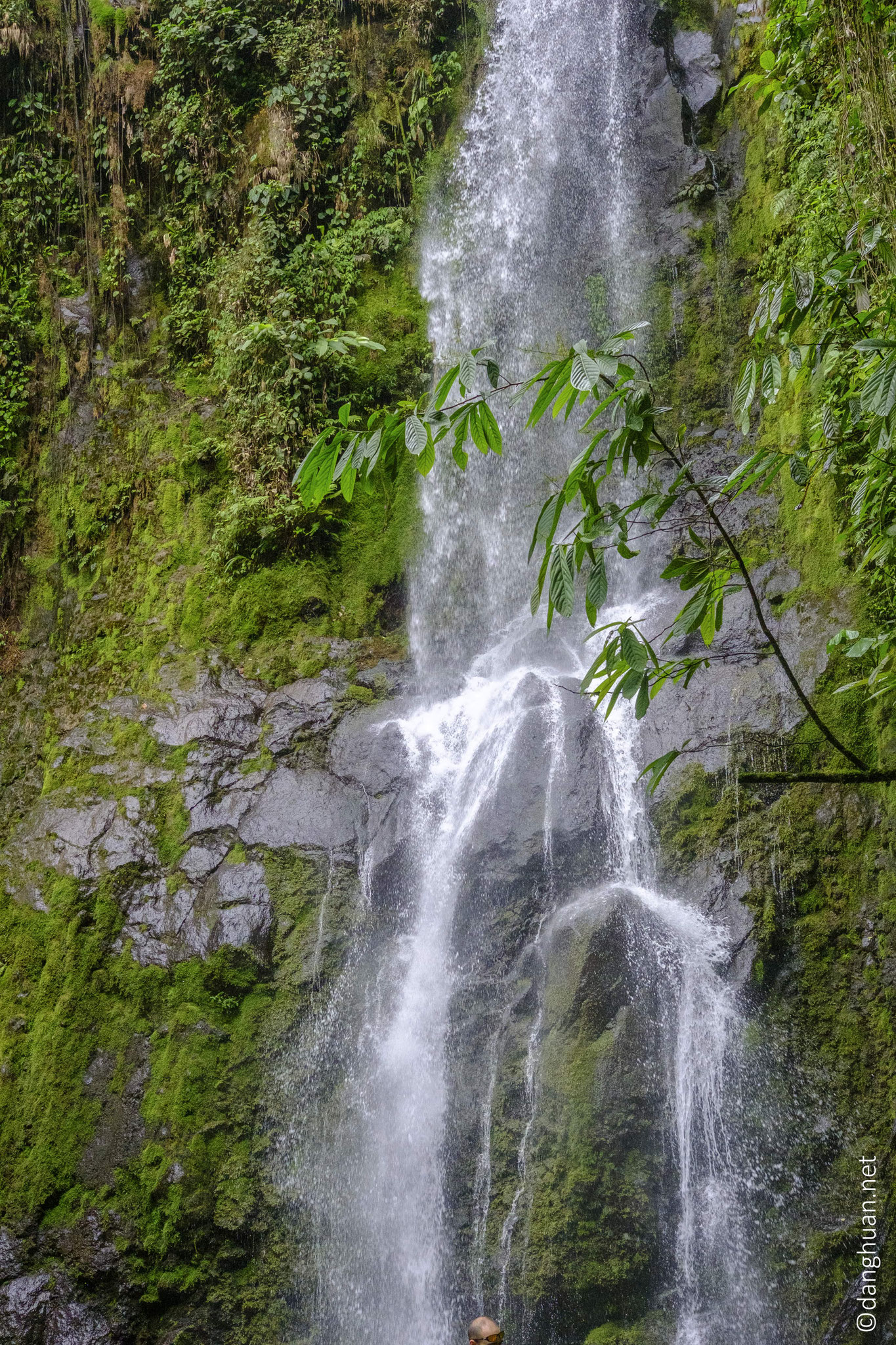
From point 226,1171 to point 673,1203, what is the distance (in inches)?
104

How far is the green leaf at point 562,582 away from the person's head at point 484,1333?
246 cm

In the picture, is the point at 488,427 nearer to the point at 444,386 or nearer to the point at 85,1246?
the point at 444,386

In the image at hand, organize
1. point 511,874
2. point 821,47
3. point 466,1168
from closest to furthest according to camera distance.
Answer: point 821,47, point 466,1168, point 511,874

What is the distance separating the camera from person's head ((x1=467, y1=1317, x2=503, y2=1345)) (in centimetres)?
299

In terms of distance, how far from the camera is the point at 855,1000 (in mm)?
5250

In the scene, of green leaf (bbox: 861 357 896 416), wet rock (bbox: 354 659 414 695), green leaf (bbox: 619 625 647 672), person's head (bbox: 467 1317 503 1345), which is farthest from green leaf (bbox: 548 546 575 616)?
wet rock (bbox: 354 659 414 695)

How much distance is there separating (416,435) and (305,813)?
5.31 meters

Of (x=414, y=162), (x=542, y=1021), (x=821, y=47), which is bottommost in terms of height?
(x=542, y=1021)

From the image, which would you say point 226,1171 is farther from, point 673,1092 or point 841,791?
point 841,791

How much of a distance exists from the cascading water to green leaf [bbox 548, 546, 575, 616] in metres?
3.30

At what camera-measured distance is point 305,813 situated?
681 centimetres

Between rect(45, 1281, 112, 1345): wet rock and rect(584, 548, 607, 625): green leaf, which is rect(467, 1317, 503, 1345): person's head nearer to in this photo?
rect(584, 548, 607, 625): green leaf

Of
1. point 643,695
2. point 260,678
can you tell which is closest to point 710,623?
point 643,695

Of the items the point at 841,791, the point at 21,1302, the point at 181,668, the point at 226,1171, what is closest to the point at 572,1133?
the point at 226,1171
